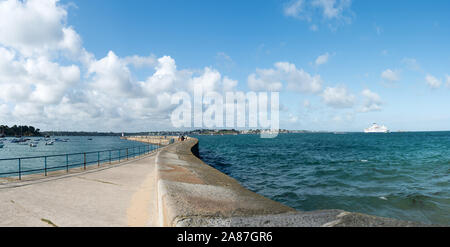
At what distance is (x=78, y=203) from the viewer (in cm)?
601

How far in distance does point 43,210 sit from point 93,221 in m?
1.61

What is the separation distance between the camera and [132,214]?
5449 millimetres

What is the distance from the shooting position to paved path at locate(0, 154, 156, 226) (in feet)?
16.0

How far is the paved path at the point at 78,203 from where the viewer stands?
4882 millimetres

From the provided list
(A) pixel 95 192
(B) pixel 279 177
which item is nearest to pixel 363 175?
(B) pixel 279 177

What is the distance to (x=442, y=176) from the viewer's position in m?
14.0
